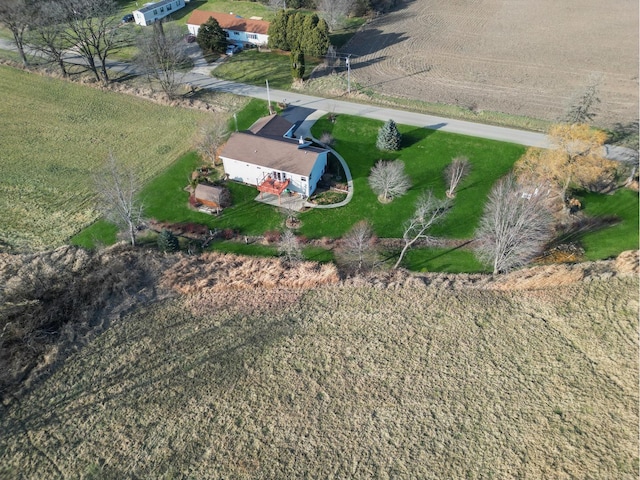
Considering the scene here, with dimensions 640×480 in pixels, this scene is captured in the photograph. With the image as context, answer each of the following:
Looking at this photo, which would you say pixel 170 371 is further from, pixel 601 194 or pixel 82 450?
pixel 601 194

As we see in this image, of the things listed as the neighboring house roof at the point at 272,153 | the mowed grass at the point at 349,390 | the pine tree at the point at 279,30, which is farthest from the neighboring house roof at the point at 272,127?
the pine tree at the point at 279,30

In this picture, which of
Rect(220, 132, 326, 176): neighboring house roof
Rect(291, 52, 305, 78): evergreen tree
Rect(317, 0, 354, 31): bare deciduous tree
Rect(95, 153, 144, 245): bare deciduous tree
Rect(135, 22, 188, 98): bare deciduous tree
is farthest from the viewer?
Rect(317, 0, 354, 31): bare deciduous tree

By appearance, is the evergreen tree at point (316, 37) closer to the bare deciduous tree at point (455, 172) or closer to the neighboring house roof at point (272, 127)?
the neighboring house roof at point (272, 127)

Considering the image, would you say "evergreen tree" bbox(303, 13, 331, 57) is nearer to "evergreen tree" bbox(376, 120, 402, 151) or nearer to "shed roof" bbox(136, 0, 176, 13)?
"evergreen tree" bbox(376, 120, 402, 151)

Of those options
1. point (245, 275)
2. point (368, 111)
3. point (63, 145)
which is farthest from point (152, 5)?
point (245, 275)

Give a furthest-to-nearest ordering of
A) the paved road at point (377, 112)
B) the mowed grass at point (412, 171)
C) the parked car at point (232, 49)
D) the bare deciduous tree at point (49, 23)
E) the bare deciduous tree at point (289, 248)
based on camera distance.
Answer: the parked car at point (232, 49) → the bare deciduous tree at point (49, 23) → the paved road at point (377, 112) → the mowed grass at point (412, 171) → the bare deciduous tree at point (289, 248)

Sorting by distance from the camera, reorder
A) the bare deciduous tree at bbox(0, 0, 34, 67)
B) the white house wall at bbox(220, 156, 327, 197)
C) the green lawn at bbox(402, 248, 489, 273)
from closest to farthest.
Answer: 1. the green lawn at bbox(402, 248, 489, 273)
2. the white house wall at bbox(220, 156, 327, 197)
3. the bare deciduous tree at bbox(0, 0, 34, 67)

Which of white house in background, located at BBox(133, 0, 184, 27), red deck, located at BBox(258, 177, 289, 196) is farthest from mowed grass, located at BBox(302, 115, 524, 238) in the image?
white house in background, located at BBox(133, 0, 184, 27)

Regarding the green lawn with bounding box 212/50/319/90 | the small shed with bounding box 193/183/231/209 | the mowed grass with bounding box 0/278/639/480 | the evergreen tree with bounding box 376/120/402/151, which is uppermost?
the green lawn with bounding box 212/50/319/90
